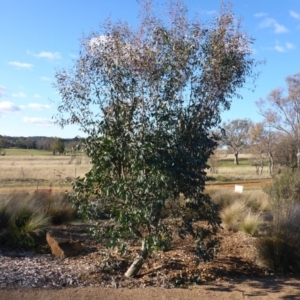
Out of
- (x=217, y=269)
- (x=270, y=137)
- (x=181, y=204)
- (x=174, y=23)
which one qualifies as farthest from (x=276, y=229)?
(x=270, y=137)

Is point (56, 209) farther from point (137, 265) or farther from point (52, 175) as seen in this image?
point (52, 175)

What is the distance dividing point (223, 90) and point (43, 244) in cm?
482

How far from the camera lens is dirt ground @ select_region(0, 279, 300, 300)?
6.21m

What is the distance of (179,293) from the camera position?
6594mm

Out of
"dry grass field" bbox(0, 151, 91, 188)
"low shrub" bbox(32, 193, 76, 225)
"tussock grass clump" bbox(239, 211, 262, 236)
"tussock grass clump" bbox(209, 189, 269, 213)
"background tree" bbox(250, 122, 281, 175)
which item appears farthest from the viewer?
"background tree" bbox(250, 122, 281, 175)

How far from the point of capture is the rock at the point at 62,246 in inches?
338

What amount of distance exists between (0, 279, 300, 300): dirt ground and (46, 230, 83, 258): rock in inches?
82.2

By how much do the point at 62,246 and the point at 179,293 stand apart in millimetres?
2867

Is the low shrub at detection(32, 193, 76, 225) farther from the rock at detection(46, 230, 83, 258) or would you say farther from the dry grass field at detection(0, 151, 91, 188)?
the rock at detection(46, 230, 83, 258)

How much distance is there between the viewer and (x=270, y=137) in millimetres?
47719

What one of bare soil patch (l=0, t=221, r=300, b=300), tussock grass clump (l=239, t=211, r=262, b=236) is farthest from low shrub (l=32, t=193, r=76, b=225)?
tussock grass clump (l=239, t=211, r=262, b=236)

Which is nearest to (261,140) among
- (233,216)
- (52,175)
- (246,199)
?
(52,175)

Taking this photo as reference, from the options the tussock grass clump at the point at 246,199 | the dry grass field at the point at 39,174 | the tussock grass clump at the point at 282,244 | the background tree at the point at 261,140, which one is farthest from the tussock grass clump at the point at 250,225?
the background tree at the point at 261,140

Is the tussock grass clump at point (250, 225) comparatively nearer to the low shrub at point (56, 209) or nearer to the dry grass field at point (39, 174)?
the low shrub at point (56, 209)
